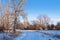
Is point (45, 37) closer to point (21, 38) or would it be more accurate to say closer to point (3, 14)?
point (21, 38)

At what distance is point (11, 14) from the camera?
2.81 metres

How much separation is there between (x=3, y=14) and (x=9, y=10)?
10cm

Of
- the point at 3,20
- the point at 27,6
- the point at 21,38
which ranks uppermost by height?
the point at 27,6

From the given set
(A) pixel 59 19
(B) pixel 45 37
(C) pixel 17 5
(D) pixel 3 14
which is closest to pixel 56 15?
(A) pixel 59 19

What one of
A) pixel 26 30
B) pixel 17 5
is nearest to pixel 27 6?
pixel 17 5

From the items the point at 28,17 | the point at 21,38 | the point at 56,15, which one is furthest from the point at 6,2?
the point at 56,15

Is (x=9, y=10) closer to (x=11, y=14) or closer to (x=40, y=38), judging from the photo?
(x=11, y=14)

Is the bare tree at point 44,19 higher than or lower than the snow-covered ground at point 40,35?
higher

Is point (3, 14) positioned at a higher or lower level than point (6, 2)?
lower

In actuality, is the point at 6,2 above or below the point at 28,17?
above

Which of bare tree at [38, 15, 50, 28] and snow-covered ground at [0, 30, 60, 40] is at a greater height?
bare tree at [38, 15, 50, 28]

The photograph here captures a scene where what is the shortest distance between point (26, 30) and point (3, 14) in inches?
15.6

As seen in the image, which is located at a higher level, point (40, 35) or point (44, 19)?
point (44, 19)

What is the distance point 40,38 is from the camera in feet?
9.03
